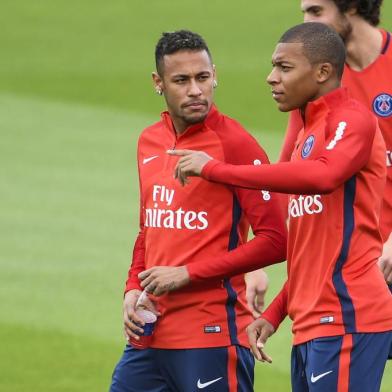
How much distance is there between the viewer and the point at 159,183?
5883 mm

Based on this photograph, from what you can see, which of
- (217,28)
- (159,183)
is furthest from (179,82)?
(217,28)

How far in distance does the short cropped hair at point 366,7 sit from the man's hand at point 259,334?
1563 mm

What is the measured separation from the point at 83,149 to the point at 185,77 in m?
9.97

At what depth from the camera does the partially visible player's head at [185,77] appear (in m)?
5.84

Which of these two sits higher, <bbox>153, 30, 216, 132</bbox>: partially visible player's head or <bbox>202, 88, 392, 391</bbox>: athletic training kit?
<bbox>153, 30, 216, 132</bbox>: partially visible player's head

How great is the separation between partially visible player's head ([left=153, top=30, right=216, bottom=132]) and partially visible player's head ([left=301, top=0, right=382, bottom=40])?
515 mm

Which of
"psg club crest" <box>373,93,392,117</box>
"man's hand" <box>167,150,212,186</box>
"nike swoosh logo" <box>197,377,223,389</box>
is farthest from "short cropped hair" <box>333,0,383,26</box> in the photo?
"nike swoosh logo" <box>197,377,223,389</box>

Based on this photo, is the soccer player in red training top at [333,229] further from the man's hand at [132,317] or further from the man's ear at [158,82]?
the man's ear at [158,82]

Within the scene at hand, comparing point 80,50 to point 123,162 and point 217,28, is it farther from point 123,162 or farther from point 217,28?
point 123,162

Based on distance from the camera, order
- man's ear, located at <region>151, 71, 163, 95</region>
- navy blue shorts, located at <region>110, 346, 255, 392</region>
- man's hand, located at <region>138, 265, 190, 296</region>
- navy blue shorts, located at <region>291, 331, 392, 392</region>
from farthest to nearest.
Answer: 1. man's ear, located at <region>151, 71, 163, 95</region>
2. navy blue shorts, located at <region>110, 346, 255, 392</region>
3. man's hand, located at <region>138, 265, 190, 296</region>
4. navy blue shorts, located at <region>291, 331, 392, 392</region>

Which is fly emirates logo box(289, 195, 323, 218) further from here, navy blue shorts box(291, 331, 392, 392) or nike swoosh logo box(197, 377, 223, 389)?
nike swoosh logo box(197, 377, 223, 389)

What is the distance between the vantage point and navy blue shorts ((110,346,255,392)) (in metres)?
5.74

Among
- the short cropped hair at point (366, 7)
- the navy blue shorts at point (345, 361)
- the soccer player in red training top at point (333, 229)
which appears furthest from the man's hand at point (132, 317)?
the short cropped hair at point (366, 7)

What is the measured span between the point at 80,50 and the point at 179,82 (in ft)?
54.3
